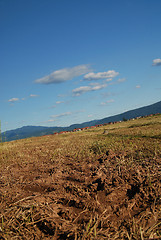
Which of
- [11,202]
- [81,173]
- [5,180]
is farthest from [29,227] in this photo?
[5,180]

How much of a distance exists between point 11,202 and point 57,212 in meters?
0.69

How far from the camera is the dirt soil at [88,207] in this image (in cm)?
160

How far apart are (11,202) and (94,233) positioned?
1.24 meters

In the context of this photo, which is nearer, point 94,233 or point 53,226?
point 94,233

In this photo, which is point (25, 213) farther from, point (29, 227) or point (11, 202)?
point (11, 202)

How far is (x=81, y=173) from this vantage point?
315 cm

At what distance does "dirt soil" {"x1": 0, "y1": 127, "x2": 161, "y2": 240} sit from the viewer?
1603 millimetres

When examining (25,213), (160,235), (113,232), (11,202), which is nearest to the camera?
(160,235)

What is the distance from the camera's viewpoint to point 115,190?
2.29 metres

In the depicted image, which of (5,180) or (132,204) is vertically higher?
(5,180)

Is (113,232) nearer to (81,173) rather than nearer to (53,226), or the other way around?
(53,226)

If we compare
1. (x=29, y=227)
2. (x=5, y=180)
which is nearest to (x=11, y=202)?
(x=29, y=227)

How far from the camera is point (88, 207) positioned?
2.04m

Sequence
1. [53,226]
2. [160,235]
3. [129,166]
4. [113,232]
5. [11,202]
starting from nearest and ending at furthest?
[160,235] → [113,232] → [53,226] → [11,202] → [129,166]
